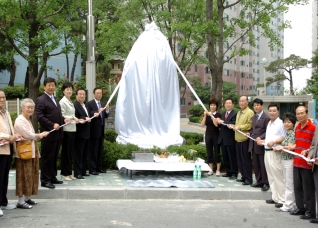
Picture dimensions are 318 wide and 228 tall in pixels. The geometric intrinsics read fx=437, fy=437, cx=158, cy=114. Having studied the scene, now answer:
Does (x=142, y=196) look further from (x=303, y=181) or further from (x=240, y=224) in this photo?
(x=303, y=181)

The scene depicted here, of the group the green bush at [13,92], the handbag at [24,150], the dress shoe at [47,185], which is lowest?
the dress shoe at [47,185]

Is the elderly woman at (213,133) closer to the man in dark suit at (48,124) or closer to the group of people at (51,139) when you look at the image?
the group of people at (51,139)

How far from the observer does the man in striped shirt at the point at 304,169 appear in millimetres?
6258

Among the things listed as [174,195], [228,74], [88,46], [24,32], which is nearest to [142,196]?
[174,195]

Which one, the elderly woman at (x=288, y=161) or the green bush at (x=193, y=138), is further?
the green bush at (x=193, y=138)

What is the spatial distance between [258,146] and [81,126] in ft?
11.4

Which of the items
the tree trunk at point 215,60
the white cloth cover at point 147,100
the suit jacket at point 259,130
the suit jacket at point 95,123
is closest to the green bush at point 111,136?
the white cloth cover at point 147,100

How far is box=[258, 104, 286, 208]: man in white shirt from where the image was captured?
23.6 feet

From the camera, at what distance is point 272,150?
287 inches

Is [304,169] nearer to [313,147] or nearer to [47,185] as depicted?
[313,147]

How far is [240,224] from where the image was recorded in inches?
240

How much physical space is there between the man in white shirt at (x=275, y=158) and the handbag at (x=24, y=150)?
12.6 feet

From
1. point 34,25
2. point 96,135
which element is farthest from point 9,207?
point 34,25

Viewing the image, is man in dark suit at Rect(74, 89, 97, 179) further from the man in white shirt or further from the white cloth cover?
the man in white shirt
